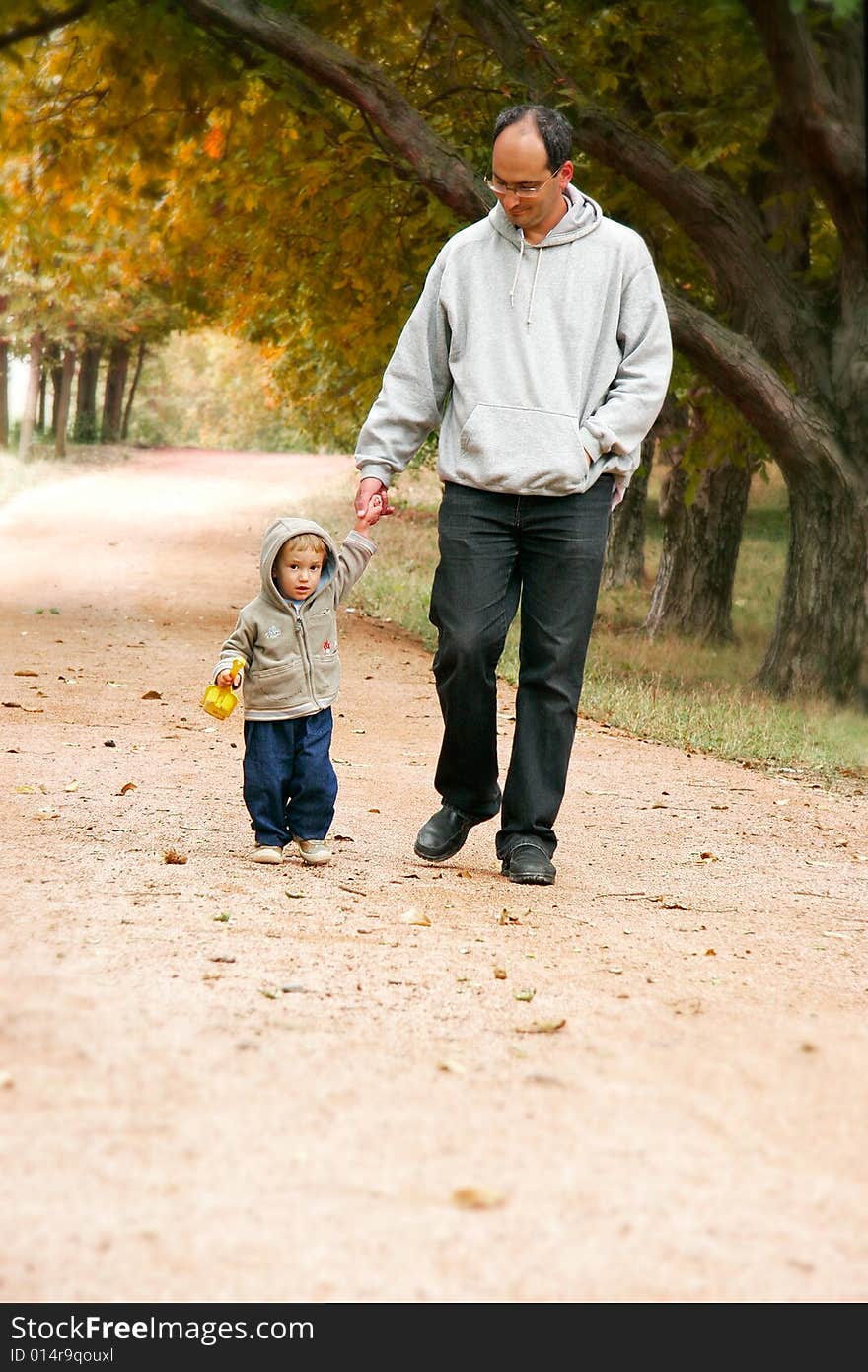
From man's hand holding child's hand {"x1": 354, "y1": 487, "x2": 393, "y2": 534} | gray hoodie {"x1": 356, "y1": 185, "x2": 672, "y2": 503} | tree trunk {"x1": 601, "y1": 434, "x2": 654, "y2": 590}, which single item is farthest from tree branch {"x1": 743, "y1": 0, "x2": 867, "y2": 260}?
tree trunk {"x1": 601, "y1": 434, "x2": 654, "y2": 590}

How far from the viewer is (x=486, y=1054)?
11.3 feet

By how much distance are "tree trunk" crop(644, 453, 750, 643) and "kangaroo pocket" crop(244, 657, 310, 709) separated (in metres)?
10.1

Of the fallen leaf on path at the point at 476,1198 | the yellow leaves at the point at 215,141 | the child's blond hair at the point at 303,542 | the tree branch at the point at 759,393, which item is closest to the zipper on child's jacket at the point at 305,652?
the child's blond hair at the point at 303,542

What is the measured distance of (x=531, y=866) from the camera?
5250 millimetres

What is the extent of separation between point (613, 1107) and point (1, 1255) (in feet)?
4.02

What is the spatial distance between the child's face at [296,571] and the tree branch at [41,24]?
562 centimetres

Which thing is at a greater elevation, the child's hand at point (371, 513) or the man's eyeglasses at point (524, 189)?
the man's eyeglasses at point (524, 189)

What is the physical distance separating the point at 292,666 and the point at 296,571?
30 cm

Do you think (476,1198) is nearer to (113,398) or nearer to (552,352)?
(552,352)

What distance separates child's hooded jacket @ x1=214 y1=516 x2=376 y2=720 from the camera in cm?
502

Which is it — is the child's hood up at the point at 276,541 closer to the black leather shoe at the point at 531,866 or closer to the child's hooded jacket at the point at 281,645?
the child's hooded jacket at the point at 281,645

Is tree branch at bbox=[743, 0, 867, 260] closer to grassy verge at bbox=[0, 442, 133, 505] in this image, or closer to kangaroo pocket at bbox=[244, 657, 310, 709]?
kangaroo pocket at bbox=[244, 657, 310, 709]

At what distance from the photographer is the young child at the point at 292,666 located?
16.5ft

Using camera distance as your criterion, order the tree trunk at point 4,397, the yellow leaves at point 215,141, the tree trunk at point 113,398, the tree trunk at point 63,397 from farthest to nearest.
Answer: the tree trunk at point 113,398, the tree trunk at point 4,397, the tree trunk at point 63,397, the yellow leaves at point 215,141
